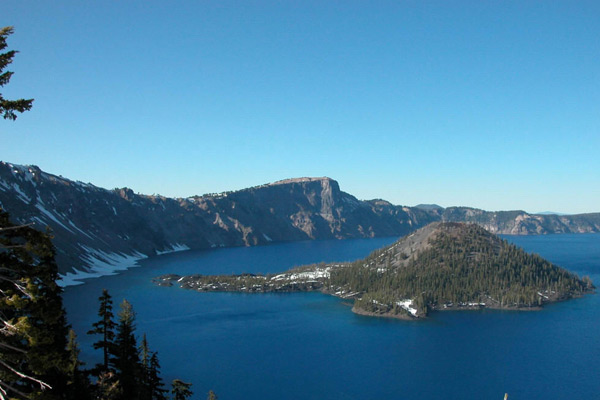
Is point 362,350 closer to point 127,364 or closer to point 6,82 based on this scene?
point 127,364

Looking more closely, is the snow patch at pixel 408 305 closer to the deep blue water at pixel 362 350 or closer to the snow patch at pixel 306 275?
the deep blue water at pixel 362 350

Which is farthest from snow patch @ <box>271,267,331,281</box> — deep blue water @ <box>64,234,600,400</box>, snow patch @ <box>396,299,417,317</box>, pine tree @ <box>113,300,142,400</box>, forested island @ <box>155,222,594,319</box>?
pine tree @ <box>113,300,142,400</box>

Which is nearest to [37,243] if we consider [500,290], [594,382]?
[594,382]

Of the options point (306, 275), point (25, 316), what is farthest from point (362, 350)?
point (306, 275)

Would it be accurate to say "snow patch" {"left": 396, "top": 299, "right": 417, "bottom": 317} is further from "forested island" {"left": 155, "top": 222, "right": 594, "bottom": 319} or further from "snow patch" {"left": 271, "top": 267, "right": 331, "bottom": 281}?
"snow patch" {"left": 271, "top": 267, "right": 331, "bottom": 281}

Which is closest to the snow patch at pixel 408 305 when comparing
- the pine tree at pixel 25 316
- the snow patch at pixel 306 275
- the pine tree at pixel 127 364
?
the snow patch at pixel 306 275

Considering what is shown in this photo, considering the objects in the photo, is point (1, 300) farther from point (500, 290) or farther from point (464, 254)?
point (464, 254)
